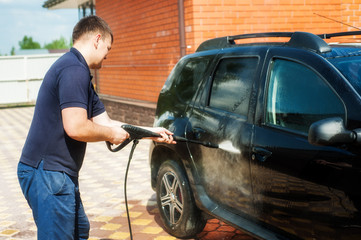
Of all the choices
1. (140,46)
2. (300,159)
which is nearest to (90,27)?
(300,159)

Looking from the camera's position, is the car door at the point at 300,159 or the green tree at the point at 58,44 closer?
the car door at the point at 300,159

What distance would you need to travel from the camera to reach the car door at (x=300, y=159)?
2.84 m

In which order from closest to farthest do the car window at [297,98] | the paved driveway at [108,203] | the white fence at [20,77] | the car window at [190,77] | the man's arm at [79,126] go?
the man's arm at [79,126]
the car window at [297,98]
the car window at [190,77]
the paved driveway at [108,203]
the white fence at [20,77]

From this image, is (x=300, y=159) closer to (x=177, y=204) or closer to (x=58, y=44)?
(x=177, y=204)

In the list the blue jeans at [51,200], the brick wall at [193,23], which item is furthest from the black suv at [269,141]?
the brick wall at [193,23]

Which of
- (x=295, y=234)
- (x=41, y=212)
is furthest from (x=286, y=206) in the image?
(x=41, y=212)

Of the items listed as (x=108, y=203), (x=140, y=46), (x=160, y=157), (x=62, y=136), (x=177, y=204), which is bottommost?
(x=108, y=203)

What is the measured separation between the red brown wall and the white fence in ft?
38.4

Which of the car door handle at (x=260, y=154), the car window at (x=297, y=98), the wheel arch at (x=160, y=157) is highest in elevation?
the car window at (x=297, y=98)

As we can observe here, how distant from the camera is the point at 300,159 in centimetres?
311

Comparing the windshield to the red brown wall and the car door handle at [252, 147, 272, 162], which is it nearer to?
the car door handle at [252, 147, 272, 162]

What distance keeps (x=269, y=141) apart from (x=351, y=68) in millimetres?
756

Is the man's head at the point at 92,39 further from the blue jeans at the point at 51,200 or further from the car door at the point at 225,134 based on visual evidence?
the car door at the point at 225,134

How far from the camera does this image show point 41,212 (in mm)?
3010
